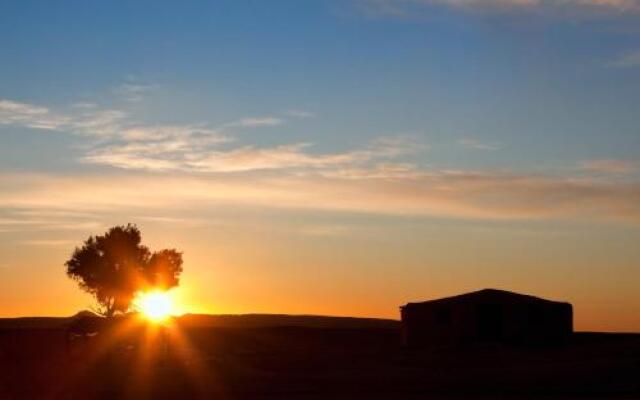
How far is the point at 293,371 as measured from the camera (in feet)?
176

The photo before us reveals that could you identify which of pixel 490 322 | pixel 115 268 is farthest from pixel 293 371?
pixel 115 268

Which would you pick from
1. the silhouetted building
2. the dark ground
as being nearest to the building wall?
the silhouetted building

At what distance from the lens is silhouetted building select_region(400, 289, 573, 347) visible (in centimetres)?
6562

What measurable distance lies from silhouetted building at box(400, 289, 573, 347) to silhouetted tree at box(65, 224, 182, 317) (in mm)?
40962

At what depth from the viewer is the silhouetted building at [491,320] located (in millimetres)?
65625

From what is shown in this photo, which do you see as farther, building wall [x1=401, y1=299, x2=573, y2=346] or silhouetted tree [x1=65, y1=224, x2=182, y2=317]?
silhouetted tree [x1=65, y1=224, x2=182, y2=317]

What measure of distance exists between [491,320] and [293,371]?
1640cm

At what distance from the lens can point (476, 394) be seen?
40.3 m

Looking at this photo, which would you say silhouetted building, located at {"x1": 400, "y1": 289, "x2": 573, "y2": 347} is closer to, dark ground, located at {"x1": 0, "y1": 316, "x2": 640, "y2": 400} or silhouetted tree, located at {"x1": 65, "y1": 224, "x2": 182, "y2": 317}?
dark ground, located at {"x1": 0, "y1": 316, "x2": 640, "y2": 400}

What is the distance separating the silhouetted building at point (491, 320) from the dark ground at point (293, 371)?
2237mm

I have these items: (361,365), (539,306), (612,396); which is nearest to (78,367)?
(361,365)

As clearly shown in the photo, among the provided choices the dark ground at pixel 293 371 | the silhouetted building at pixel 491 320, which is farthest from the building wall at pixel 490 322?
the dark ground at pixel 293 371

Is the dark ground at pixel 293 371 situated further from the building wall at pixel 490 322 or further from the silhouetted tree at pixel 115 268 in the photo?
the silhouetted tree at pixel 115 268

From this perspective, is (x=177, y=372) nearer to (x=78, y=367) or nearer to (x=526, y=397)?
(x=78, y=367)
